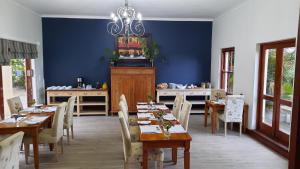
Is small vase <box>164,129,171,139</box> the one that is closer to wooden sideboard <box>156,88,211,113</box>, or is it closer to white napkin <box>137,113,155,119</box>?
white napkin <box>137,113,155,119</box>

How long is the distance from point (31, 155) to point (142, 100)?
142 inches

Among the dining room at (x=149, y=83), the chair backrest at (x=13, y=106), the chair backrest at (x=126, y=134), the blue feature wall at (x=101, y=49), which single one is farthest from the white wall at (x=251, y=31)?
the chair backrest at (x=13, y=106)

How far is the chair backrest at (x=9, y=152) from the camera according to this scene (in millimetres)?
2209

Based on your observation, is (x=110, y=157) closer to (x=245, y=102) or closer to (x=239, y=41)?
(x=245, y=102)

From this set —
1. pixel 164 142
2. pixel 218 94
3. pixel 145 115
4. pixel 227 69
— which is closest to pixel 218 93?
pixel 218 94

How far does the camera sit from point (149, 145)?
2973 millimetres

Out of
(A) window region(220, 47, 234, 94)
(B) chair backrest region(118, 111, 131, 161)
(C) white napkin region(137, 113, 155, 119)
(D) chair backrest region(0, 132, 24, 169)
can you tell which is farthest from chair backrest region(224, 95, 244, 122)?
(D) chair backrest region(0, 132, 24, 169)

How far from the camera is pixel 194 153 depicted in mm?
4336

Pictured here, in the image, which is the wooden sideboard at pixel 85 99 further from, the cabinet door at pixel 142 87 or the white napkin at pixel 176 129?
the white napkin at pixel 176 129

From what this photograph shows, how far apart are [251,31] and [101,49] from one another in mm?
4385

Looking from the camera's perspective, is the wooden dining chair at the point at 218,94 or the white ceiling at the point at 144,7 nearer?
the white ceiling at the point at 144,7

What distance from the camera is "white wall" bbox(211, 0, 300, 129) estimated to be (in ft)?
13.7

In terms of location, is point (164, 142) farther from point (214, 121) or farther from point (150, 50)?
point (150, 50)

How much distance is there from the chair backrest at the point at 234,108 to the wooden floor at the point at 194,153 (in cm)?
40
